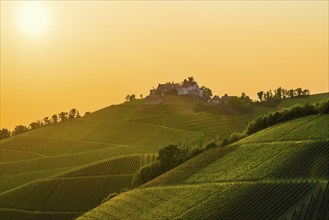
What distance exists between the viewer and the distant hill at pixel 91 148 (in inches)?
3757

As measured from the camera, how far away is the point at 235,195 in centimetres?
5038

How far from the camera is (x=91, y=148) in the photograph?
147 metres

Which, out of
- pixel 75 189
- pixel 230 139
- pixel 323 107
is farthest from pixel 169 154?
pixel 323 107

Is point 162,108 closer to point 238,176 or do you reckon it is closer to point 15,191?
point 15,191

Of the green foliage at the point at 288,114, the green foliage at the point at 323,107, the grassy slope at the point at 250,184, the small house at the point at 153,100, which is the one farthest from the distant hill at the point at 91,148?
the green foliage at the point at 323,107

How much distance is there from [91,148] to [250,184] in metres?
98.4

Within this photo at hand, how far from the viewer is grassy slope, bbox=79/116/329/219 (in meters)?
44.0

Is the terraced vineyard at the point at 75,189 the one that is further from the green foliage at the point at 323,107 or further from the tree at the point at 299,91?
the tree at the point at 299,91

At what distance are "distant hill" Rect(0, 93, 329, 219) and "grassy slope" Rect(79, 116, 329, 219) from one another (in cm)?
2742

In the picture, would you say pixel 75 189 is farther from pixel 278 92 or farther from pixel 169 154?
pixel 278 92

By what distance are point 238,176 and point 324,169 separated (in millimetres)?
9444

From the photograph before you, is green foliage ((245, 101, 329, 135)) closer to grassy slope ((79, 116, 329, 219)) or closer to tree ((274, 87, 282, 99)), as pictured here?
grassy slope ((79, 116, 329, 219))

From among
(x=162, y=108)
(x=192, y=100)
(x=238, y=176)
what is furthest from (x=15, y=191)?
(x=192, y=100)

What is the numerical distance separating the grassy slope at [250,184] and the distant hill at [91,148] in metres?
27.4
